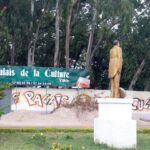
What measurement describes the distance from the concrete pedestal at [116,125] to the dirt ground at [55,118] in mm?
15515

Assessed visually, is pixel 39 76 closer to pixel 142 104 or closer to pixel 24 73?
pixel 24 73

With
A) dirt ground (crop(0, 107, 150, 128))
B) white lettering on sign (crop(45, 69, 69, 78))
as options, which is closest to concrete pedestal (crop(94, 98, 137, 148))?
dirt ground (crop(0, 107, 150, 128))

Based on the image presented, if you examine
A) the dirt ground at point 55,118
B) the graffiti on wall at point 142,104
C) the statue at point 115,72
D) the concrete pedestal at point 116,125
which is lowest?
the dirt ground at point 55,118

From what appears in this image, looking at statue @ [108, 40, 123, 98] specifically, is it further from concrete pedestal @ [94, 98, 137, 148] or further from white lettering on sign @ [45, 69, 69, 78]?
white lettering on sign @ [45, 69, 69, 78]

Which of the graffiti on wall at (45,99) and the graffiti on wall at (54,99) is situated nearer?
the graffiti on wall at (54,99)

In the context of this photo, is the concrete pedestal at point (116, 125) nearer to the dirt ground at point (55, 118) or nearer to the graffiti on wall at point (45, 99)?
the dirt ground at point (55, 118)

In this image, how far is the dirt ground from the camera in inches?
1291

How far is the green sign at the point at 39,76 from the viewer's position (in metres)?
35.5

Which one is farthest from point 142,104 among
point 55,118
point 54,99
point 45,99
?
point 55,118

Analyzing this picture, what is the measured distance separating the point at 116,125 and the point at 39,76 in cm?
2023

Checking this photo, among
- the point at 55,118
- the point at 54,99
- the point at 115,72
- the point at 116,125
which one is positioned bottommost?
the point at 55,118

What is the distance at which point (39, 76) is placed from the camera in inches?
1417

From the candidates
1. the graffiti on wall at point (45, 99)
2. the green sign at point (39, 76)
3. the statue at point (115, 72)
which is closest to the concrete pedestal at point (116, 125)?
the statue at point (115, 72)

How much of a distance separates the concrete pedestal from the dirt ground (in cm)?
1551
